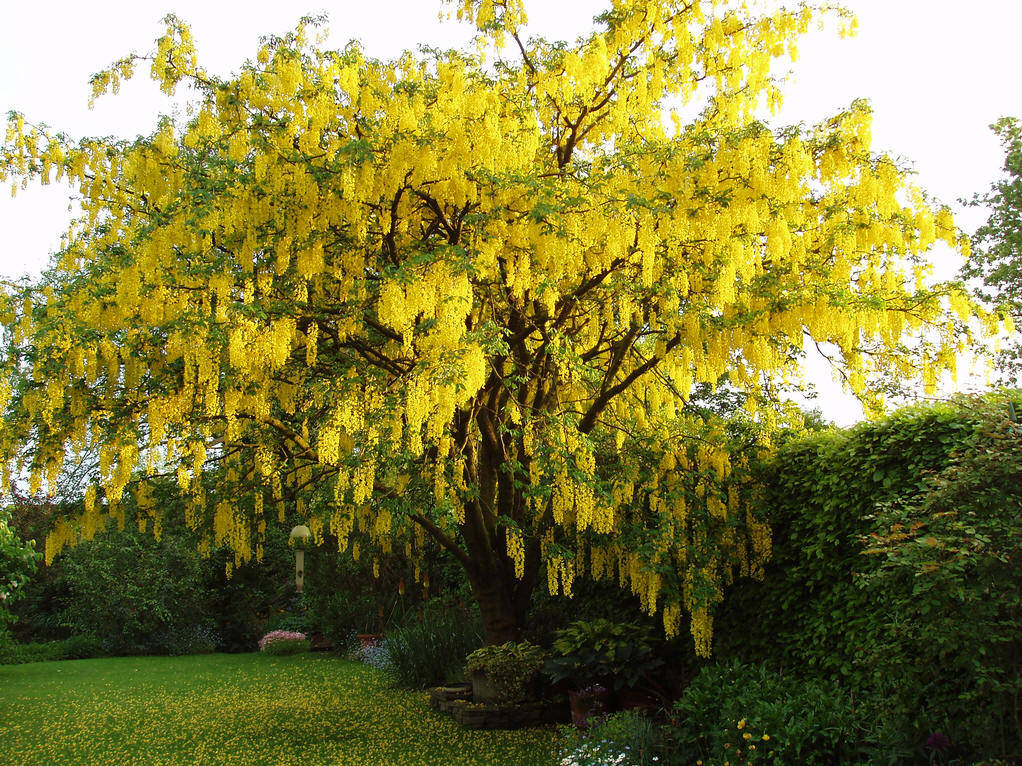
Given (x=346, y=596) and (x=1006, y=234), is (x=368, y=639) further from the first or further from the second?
(x=1006, y=234)

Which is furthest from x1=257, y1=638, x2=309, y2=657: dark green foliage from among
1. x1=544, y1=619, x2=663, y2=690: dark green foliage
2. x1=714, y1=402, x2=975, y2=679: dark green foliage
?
x1=714, y1=402, x2=975, y2=679: dark green foliage

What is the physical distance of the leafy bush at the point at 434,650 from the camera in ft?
25.6

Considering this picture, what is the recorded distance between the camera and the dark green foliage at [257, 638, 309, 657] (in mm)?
13000

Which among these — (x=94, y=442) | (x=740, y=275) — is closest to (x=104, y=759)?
Result: (x=94, y=442)

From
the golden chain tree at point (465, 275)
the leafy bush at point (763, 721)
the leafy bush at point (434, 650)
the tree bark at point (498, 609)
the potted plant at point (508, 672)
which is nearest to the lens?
the leafy bush at point (763, 721)

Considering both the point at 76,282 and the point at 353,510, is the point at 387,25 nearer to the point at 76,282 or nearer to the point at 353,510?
the point at 76,282

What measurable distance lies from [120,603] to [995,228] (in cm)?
1735

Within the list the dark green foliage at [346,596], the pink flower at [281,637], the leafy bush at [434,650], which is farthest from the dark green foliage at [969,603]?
the pink flower at [281,637]

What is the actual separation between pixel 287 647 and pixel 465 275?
10.1m

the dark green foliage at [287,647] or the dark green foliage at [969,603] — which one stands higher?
the dark green foliage at [969,603]

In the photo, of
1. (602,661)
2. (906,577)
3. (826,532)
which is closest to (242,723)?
(602,661)

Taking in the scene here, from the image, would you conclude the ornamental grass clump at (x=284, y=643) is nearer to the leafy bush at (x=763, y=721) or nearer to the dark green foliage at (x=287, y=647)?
the dark green foliage at (x=287, y=647)

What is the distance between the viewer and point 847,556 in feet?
14.5

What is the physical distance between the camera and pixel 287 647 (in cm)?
1305
